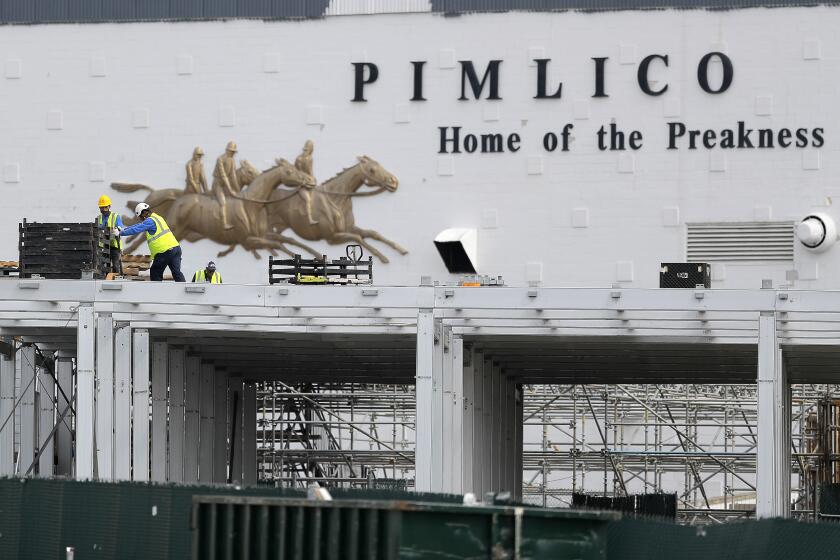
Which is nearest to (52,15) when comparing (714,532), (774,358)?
(774,358)

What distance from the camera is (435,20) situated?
3981 centimetres

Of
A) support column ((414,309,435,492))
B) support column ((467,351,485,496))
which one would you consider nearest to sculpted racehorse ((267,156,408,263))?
support column ((467,351,485,496))

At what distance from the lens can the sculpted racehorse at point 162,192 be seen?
40.4 meters

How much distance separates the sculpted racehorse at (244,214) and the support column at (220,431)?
3819 millimetres

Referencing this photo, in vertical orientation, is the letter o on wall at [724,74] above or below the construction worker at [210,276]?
above

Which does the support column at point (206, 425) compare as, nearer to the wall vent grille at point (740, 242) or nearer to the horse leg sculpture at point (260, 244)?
the horse leg sculpture at point (260, 244)

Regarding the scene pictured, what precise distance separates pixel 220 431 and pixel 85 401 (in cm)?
928

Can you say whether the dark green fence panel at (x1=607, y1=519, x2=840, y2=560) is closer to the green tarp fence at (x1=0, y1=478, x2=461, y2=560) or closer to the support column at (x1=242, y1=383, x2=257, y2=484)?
the green tarp fence at (x1=0, y1=478, x2=461, y2=560)

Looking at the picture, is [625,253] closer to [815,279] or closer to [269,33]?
[815,279]

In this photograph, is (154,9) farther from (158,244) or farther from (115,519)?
(115,519)

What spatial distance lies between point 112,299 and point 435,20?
1347 centimetres

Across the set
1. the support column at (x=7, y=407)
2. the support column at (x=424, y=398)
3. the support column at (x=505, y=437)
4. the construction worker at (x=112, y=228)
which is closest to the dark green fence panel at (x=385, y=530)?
the support column at (x=424, y=398)

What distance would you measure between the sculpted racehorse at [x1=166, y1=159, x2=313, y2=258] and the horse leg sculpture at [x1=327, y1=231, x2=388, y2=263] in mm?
854

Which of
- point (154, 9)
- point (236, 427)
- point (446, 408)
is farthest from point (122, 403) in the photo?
point (154, 9)
